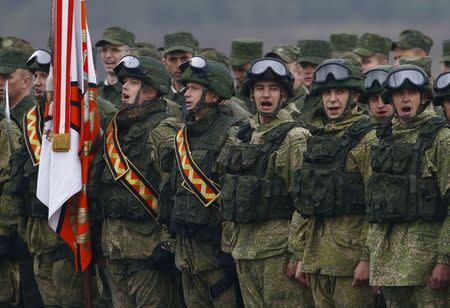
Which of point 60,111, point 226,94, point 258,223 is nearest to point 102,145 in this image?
point 60,111

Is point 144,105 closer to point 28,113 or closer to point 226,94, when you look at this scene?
point 226,94

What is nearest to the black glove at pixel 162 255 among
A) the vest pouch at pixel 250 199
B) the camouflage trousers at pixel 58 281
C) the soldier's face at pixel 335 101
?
the camouflage trousers at pixel 58 281

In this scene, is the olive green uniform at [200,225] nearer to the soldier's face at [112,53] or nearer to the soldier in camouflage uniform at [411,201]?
the soldier in camouflage uniform at [411,201]

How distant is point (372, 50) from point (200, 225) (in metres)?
4.53

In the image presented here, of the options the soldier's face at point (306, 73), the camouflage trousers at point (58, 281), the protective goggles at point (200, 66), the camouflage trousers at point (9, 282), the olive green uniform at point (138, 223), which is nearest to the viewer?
the protective goggles at point (200, 66)

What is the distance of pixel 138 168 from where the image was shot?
12.2 metres

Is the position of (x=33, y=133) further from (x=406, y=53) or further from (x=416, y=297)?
(x=416, y=297)

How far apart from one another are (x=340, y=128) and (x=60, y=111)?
3.09 meters

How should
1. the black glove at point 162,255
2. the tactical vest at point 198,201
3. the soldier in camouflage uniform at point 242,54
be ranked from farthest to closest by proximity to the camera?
the soldier in camouflage uniform at point 242,54, the black glove at point 162,255, the tactical vest at point 198,201

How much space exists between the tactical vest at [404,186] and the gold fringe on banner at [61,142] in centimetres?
351

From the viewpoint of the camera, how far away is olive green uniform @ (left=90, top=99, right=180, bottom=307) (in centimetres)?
1220

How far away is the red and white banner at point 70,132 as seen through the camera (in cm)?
1253

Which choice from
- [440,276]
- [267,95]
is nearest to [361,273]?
[440,276]

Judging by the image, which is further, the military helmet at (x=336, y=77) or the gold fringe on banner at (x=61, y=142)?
the gold fringe on banner at (x=61, y=142)
